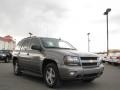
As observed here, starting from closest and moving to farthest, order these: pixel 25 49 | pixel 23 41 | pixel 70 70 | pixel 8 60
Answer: pixel 70 70 → pixel 25 49 → pixel 23 41 → pixel 8 60

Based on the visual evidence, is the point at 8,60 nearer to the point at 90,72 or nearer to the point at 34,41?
the point at 34,41

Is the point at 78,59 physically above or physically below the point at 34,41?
below

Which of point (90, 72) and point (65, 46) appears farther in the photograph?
point (65, 46)

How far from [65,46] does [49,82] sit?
6.76 feet

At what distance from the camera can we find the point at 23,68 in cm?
1030

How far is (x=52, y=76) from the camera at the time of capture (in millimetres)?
7996

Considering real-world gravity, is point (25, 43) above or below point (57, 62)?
above

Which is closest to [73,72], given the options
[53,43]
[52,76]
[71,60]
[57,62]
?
[71,60]

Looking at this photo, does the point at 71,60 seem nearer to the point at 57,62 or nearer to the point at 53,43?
the point at 57,62

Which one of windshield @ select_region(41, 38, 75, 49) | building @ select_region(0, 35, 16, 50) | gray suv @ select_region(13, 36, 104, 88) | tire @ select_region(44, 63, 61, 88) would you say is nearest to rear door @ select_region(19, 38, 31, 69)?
gray suv @ select_region(13, 36, 104, 88)

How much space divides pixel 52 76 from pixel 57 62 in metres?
0.61

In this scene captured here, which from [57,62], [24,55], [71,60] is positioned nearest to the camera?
[71,60]

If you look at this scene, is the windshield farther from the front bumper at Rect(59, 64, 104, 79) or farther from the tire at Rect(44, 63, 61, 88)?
the front bumper at Rect(59, 64, 104, 79)

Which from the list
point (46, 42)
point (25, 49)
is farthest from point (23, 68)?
point (46, 42)
